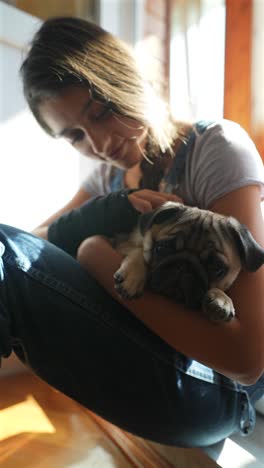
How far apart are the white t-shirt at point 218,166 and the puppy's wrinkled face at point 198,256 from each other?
104mm

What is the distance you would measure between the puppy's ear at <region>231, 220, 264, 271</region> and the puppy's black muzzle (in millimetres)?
106

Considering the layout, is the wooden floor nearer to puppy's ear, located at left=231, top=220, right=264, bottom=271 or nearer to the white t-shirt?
puppy's ear, located at left=231, top=220, right=264, bottom=271

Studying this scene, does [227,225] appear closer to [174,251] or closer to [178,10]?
A: [174,251]

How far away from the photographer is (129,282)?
0.95 meters

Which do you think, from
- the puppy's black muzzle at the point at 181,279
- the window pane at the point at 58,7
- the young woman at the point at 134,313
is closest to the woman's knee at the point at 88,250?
the young woman at the point at 134,313

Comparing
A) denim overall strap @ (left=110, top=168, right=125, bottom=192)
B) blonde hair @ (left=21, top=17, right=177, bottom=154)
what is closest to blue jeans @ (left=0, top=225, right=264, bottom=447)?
blonde hair @ (left=21, top=17, right=177, bottom=154)

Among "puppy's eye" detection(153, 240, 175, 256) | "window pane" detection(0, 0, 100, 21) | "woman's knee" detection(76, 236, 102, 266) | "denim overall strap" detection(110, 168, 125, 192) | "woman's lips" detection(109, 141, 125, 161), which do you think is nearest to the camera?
"puppy's eye" detection(153, 240, 175, 256)

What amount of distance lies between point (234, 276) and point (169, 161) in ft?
1.65

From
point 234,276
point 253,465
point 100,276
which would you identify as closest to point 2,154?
point 100,276

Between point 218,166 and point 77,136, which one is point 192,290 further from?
point 77,136

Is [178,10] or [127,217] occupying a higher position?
[178,10]

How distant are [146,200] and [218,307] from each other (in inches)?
15.9

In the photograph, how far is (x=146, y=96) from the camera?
127cm

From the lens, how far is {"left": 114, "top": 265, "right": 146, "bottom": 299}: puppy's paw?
0.93 meters
